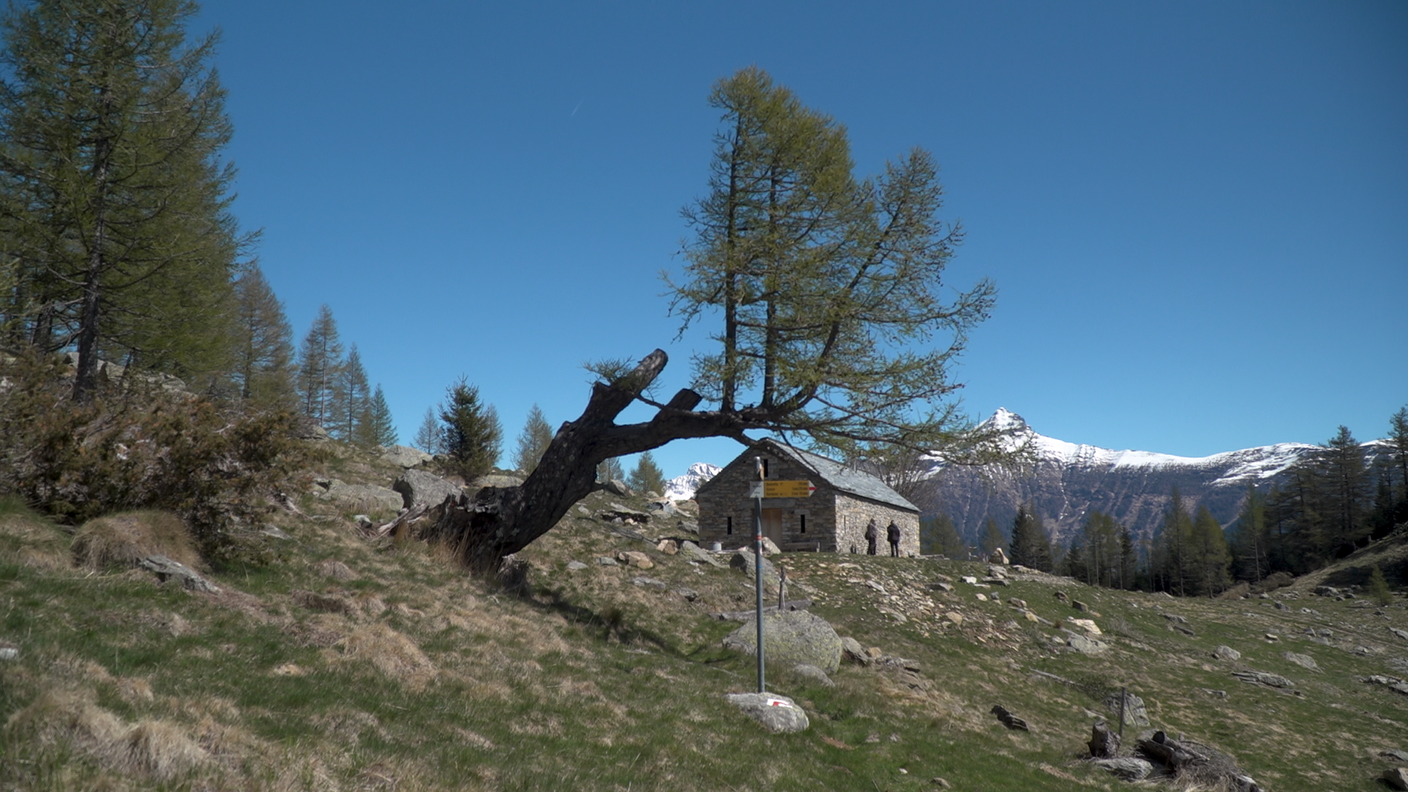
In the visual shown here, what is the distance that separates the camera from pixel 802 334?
14.5 m

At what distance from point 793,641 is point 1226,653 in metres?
22.2

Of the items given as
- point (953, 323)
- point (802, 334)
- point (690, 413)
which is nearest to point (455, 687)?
point (690, 413)

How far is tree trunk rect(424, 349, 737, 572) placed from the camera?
49.4ft

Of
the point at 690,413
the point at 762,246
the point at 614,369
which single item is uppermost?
the point at 762,246

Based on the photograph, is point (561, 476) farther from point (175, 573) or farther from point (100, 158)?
point (100, 158)

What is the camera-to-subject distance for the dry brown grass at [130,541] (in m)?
8.58

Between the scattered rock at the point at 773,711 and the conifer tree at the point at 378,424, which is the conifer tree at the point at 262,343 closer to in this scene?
the conifer tree at the point at 378,424

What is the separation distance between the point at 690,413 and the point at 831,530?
22536 millimetres

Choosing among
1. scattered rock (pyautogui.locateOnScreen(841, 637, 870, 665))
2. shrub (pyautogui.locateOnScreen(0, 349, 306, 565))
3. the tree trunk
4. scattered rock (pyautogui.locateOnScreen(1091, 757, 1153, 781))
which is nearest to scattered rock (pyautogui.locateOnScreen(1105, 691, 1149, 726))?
scattered rock (pyautogui.locateOnScreen(1091, 757, 1153, 781))

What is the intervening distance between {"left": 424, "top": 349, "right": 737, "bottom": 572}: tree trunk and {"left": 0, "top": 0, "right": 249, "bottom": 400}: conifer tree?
817 cm

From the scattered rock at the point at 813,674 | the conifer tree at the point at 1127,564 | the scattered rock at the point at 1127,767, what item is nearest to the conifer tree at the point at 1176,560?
the conifer tree at the point at 1127,564

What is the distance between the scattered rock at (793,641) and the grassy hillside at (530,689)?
18.8 inches

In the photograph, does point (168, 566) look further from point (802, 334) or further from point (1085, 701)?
point (1085, 701)

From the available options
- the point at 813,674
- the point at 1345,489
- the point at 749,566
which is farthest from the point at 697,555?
the point at 1345,489
